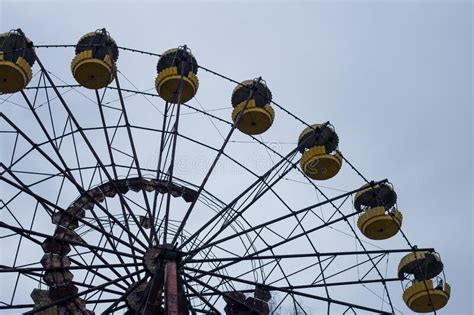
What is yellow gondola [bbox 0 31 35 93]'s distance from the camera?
70.1 ft

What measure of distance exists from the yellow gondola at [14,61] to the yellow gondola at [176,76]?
399 centimetres

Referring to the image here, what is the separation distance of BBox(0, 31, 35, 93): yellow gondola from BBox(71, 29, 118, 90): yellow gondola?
1352 millimetres

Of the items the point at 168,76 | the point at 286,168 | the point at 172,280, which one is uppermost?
the point at 168,76

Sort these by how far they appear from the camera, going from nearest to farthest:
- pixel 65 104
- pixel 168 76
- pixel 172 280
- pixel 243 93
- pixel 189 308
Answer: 1. pixel 172 280
2. pixel 189 308
3. pixel 65 104
4. pixel 168 76
5. pixel 243 93

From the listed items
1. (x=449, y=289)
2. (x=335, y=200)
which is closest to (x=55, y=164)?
(x=335, y=200)

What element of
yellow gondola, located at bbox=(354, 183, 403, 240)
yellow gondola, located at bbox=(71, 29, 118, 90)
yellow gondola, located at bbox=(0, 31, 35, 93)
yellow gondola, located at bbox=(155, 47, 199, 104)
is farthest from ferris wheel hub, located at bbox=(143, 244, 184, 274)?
yellow gondola, located at bbox=(354, 183, 403, 240)

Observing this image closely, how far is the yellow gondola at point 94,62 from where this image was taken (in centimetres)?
2194

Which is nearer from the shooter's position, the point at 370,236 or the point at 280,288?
the point at 280,288

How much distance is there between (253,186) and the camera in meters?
22.1

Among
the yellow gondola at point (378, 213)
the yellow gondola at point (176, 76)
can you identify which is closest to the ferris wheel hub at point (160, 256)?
the yellow gondola at point (176, 76)

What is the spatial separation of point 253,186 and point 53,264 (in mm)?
6160

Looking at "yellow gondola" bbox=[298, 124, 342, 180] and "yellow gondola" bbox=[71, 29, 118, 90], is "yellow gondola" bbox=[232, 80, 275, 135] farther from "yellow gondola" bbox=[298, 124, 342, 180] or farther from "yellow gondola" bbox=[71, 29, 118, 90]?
"yellow gondola" bbox=[71, 29, 118, 90]

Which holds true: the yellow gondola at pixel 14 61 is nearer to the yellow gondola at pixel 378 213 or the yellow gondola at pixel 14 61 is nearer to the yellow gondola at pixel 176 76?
the yellow gondola at pixel 176 76

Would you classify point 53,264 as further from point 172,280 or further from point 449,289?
point 449,289
